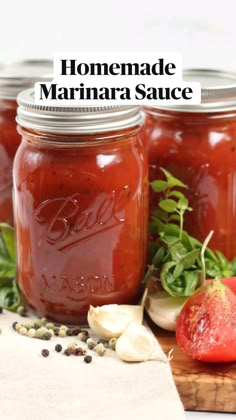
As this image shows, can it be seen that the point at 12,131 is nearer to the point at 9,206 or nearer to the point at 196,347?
the point at 9,206

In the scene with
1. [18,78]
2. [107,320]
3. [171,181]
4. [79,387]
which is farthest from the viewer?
[18,78]

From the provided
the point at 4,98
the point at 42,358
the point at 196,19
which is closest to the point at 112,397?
the point at 42,358

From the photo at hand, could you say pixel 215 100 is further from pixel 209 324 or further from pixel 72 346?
pixel 72 346

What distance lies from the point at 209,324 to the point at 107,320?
225 millimetres

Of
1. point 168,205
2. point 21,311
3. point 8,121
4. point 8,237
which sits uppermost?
point 8,121

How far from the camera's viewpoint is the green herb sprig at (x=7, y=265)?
6.69 feet

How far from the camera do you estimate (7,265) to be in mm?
2078

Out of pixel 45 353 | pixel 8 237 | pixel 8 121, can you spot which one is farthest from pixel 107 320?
pixel 8 121

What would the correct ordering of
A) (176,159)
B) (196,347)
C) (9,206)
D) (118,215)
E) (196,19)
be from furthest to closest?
(196,19) < (9,206) < (176,159) < (118,215) < (196,347)

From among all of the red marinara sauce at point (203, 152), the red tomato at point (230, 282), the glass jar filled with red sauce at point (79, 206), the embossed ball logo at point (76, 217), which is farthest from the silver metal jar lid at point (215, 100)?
the red tomato at point (230, 282)

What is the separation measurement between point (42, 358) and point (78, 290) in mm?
190

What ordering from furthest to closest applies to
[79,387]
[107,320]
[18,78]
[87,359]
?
[18,78] → [107,320] → [87,359] → [79,387]

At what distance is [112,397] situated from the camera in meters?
1.58

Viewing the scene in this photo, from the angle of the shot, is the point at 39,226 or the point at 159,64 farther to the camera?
the point at 159,64
